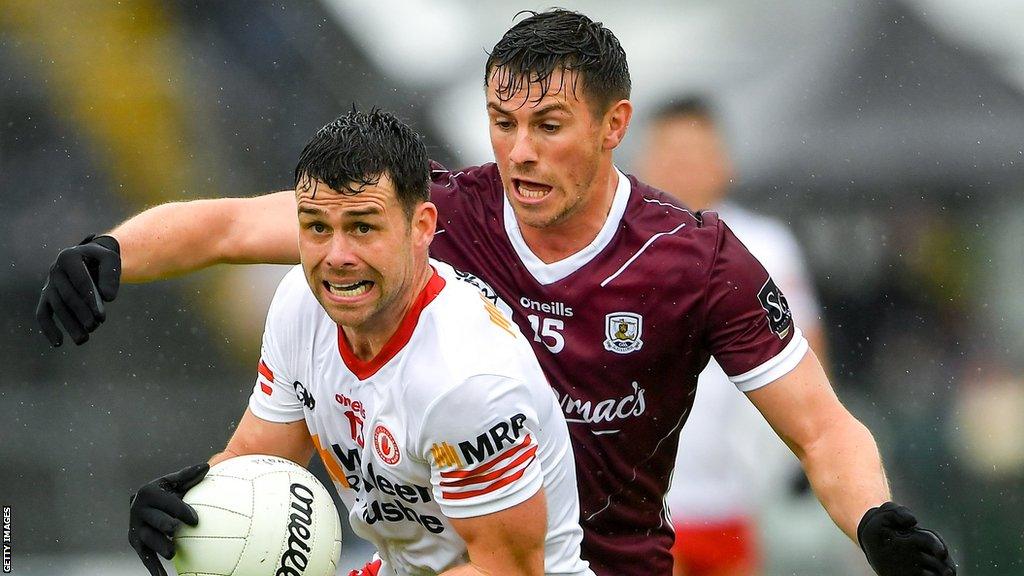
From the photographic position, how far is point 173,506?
9.50 ft

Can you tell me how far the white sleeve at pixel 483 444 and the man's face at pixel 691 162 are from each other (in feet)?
7.30

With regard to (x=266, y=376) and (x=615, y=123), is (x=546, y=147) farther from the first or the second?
(x=266, y=376)

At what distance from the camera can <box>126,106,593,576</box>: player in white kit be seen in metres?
2.82

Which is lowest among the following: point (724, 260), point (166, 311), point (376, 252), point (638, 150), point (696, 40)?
point (166, 311)

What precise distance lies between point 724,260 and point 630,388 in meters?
0.38

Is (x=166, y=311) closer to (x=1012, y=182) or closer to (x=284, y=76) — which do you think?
(x=284, y=76)

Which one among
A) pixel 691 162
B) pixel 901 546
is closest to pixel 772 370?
pixel 901 546

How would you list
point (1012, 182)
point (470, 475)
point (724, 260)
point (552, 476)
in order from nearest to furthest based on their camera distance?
point (470, 475), point (552, 476), point (724, 260), point (1012, 182)

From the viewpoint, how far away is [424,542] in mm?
3123

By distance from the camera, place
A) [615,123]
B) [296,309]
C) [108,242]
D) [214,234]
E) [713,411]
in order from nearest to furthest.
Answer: [296,309]
[108,242]
[615,123]
[214,234]
[713,411]

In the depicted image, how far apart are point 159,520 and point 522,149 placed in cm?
112

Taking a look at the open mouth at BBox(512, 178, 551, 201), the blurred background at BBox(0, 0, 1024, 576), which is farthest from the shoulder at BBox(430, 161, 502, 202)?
the blurred background at BBox(0, 0, 1024, 576)

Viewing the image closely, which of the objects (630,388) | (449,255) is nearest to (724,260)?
(630,388)

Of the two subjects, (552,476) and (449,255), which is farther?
(449,255)
